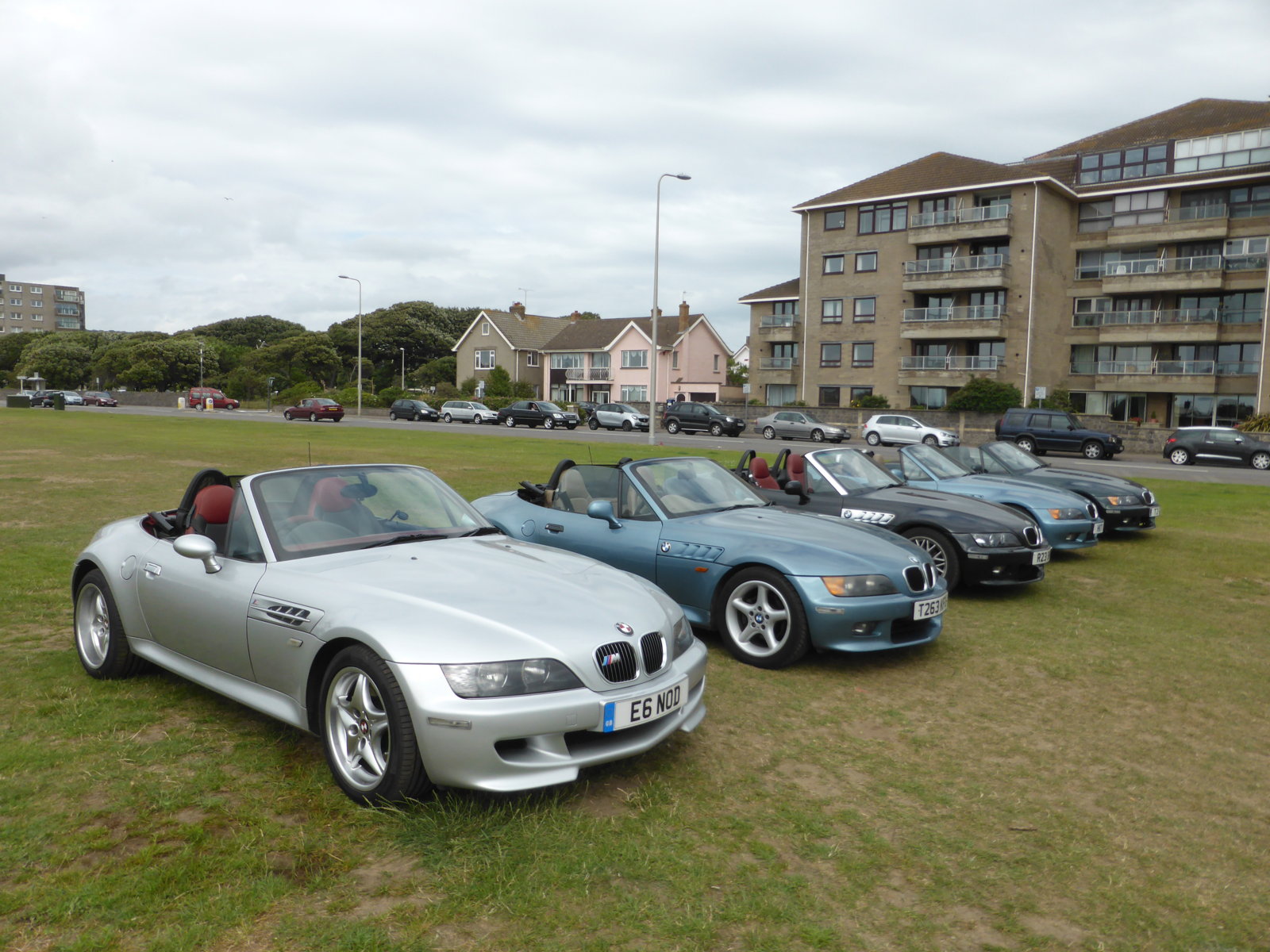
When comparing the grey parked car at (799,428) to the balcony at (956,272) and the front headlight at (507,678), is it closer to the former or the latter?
the balcony at (956,272)

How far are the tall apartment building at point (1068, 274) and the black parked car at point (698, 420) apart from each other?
1269 cm

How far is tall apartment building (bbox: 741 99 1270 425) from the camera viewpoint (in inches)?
1839

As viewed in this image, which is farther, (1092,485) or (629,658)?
(1092,485)

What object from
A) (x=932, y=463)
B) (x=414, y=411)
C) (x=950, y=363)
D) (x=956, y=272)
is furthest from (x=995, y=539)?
(x=414, y=411)

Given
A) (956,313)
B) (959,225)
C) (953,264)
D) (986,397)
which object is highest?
(959,225)

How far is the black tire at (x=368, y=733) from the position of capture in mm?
3680

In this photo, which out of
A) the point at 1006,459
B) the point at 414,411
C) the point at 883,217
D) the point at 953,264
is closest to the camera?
the point at 1006,459

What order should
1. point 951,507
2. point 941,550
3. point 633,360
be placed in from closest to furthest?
point 941,550 → point 951,507 → point 633,360

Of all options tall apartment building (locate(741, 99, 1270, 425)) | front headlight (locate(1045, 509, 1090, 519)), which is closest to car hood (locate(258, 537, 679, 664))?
front headlight (locate(1045, 509, 1090, 519))

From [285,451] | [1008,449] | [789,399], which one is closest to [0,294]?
[789,399]

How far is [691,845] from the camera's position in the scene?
366 centimetres

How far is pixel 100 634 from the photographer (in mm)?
5578

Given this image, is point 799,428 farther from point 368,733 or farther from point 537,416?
point 368,733

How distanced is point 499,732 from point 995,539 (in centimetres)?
598
